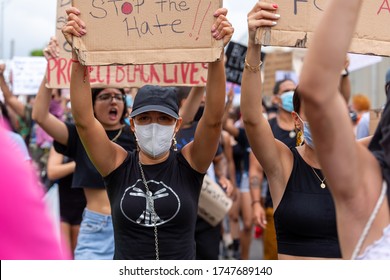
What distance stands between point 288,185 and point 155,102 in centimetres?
94

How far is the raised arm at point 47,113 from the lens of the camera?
4.82m

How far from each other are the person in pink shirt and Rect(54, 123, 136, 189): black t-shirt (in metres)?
3.65

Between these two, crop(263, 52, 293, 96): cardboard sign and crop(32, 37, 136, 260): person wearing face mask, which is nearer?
crop(32, 37, 136, 260): person wearing face mask

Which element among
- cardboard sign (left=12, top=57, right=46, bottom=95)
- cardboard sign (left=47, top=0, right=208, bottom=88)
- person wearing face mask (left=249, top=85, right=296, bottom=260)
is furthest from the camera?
cardboard sign (left=12, top=57, right=46, bottom=95)

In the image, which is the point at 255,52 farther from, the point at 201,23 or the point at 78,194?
the point at 78,194

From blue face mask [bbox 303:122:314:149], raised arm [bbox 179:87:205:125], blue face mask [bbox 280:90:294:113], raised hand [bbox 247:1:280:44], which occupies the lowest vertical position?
blue face mask [bbox 280:90:294:113]

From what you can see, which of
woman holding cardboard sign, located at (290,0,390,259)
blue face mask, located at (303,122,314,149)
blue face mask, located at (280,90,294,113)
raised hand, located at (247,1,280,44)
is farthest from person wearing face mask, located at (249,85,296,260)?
woman holding cardboard sign, located at (290,0,390,259)

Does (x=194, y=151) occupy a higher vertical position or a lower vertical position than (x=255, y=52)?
lower

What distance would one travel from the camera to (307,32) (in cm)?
324

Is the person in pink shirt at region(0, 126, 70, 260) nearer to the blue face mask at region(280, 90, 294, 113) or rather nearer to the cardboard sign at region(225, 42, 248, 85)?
the blue face mask at region(280, 90, 294, 113)

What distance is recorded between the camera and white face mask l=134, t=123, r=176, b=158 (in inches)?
147

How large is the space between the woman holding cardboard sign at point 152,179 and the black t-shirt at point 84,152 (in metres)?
1.31

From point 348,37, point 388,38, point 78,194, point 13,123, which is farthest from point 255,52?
point 13,123

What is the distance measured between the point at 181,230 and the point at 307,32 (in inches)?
47.1
